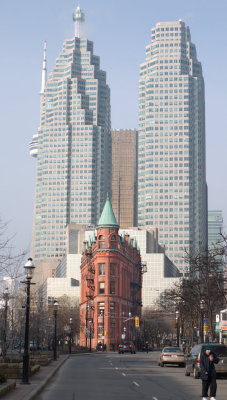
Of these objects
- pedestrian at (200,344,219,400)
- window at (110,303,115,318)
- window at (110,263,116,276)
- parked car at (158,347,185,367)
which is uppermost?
window at (110,263,116,276)

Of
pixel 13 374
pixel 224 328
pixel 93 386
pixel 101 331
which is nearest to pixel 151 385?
pixel 93 386

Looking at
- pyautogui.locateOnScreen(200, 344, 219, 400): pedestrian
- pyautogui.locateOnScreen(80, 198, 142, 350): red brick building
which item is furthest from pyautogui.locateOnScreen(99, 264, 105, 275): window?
pyautogui.locateOnScreen(200, 344, 219, 400): pedestrian

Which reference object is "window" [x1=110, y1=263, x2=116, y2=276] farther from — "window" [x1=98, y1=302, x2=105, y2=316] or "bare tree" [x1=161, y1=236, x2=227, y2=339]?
"bare tree" [x1=161, y1=236, x2=227, y2=339]

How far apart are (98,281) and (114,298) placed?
453cm

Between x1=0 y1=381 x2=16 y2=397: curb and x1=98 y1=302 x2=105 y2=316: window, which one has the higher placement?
x1=98 y1=302 x2=105 y2=316: window

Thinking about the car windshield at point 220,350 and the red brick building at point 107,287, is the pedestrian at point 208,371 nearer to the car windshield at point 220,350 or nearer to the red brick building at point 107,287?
the car windshield at point 220,350

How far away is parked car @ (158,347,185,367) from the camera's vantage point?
52.1 metres

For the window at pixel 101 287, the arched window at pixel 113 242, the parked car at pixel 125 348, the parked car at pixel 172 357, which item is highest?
the arched window at pixel 113 242

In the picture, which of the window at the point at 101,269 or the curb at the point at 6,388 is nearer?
the curb at the point at 6,388

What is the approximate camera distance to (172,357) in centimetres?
5222

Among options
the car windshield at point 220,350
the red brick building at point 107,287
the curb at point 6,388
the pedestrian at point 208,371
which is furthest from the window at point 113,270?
the pedestrian at point 208,371

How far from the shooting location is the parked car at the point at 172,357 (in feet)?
171

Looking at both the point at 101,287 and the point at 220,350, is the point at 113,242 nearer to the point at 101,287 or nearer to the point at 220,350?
the point at 101,287

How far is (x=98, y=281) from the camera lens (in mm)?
131375
